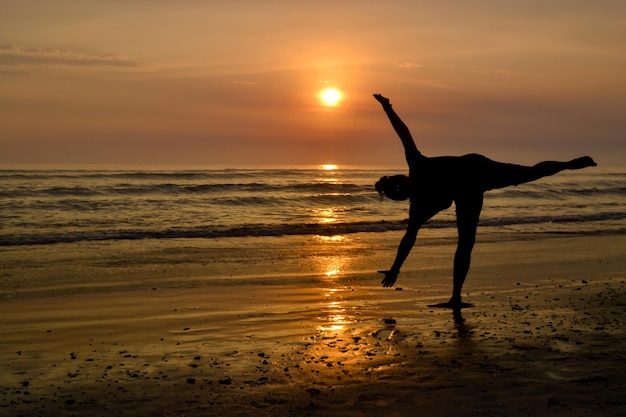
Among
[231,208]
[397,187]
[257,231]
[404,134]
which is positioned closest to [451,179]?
[397,187]

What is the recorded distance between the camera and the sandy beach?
17.8ft

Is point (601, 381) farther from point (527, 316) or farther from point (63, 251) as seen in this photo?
point (63, 251)

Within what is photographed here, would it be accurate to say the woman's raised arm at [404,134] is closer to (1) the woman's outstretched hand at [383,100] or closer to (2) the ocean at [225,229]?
(1) the woman's outstretched hand at [383,100]

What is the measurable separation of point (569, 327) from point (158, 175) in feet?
127

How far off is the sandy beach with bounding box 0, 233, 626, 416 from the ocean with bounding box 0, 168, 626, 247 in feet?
25.3

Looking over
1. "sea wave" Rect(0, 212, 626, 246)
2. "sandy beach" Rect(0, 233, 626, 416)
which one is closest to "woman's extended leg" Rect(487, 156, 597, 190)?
"sandy beach" Rect(0, 233, 626, 416)

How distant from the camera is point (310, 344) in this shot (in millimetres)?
7125

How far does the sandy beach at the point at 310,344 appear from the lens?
5.43 metres

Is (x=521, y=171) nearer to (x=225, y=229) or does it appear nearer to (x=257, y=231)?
(x=257, y=231)

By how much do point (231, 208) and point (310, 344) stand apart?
2226 centimetres

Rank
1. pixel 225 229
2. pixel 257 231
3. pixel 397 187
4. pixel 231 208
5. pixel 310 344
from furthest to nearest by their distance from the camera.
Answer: pixel 231 208 → pixel 225 229 → pixel 257 231 → pixel 397 187 → pixel 310 344

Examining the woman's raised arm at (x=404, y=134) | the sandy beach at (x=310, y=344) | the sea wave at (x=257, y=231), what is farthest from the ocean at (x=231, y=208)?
the woman's raised arm at (x=404, y=134)

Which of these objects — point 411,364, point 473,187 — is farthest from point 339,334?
point 473,187

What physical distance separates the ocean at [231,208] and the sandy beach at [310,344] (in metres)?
7.71
